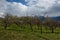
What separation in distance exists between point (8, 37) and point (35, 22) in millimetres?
66227

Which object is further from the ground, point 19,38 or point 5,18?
point 5,18

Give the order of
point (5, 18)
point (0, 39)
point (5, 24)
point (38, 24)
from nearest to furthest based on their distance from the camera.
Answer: point (0, 39) < point (5, 24) < point (5, 18) < point (38, 24)

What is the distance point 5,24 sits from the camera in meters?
84.3

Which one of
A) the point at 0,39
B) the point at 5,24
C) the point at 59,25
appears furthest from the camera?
the point at 59,25

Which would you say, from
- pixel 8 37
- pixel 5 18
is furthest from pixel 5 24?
pixel 8 37

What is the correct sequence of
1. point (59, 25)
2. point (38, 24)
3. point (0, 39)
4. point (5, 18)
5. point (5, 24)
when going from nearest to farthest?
1. point (0, 39)
2. point (5, 24)
3. point (5, 18)
4. point (38, 24)
5. point (59, 25)

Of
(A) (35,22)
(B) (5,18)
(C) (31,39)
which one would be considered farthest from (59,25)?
(C) (31,39)

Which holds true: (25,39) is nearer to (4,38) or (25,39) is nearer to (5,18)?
(4,38)

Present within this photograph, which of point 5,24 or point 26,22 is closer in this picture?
point 5,24

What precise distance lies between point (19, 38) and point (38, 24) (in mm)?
62155

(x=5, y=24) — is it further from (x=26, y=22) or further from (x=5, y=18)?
(x=26, y=22)

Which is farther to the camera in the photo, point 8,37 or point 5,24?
point 5,24

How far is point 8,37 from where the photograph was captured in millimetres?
40938

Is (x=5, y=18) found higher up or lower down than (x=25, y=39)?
higher up
